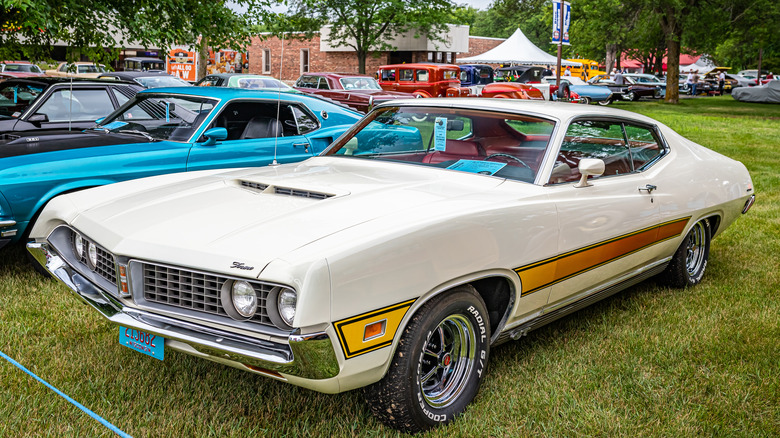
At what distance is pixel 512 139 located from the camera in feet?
12.4

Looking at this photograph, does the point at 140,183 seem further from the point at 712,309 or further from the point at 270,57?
the point at 270,57

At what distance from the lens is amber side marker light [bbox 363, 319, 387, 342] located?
7.91 feet

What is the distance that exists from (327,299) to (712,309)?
10.5 feet

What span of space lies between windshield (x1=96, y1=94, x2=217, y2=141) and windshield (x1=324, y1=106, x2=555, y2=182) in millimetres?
2099

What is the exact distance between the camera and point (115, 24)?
9242mm

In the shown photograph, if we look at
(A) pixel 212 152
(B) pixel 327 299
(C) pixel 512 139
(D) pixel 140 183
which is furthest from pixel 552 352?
(A) pixel 212 152

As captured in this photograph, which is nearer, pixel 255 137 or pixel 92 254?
pixel 92 254

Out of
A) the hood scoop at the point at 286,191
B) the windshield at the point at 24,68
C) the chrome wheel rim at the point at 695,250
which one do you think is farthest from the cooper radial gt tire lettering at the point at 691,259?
the windshield at the point at 24,68

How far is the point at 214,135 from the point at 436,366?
3.52 metres

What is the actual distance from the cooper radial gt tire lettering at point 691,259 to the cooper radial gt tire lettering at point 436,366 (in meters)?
2.29

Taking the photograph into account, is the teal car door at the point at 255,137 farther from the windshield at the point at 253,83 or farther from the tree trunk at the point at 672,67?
the tree trunk at the point at 672,67

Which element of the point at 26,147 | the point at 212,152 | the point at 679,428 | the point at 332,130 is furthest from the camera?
the point at 332,130

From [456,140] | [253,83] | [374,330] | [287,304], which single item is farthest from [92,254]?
[253,83]

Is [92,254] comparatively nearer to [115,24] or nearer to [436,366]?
[436,366]
